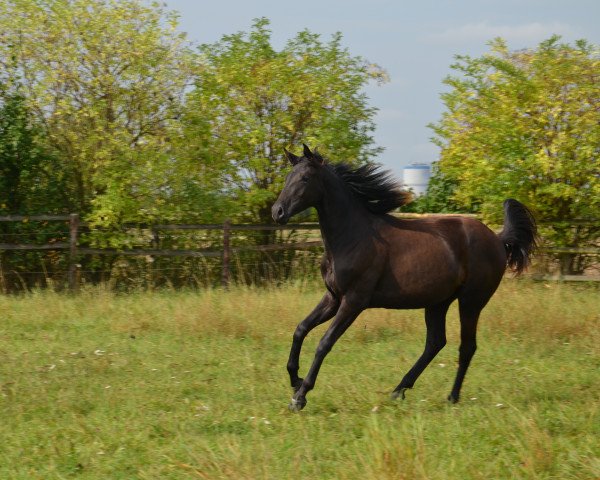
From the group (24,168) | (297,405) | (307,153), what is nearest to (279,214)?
(307,153)

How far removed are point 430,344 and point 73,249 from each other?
8.76 meters

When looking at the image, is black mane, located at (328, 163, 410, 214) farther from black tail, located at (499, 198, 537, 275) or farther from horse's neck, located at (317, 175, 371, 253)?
black tail, located at (499, 198, 537, 275)

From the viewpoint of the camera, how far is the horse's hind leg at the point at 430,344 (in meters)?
7.43

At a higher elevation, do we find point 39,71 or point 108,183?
point 39,71

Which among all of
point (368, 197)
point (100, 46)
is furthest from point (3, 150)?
point (368, 197)

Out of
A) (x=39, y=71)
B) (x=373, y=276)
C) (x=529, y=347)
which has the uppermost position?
(x=39, y=71)

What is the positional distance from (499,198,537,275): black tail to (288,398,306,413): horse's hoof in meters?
2.53

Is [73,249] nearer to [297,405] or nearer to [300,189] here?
[300,189]

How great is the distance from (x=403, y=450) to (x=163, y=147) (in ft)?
37.8

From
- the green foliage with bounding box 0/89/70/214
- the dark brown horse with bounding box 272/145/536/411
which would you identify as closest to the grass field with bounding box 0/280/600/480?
the dark brown horse with bounding box 272/145/536/411

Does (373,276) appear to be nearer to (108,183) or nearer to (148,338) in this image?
(148,338)

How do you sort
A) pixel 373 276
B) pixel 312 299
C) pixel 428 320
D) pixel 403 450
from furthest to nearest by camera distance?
pixel 312 299 < pixel 428 320 < pixel 373 276 < pixel 403 450

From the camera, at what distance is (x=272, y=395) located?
7.48 m

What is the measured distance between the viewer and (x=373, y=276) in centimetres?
722
